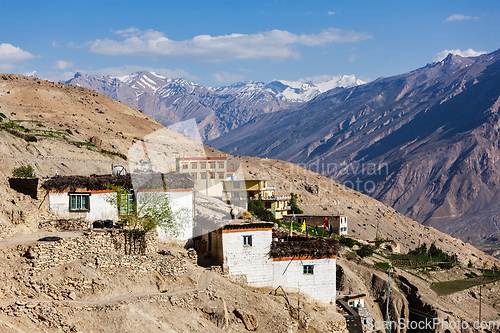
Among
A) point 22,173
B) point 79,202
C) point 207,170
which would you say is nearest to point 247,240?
point 79,202

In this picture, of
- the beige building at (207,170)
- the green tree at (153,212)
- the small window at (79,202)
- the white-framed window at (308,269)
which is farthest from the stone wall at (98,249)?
the beige building at (207,170)

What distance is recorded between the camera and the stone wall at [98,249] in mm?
18984

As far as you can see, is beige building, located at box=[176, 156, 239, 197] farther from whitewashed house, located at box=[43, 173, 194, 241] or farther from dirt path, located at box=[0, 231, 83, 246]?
dirt path, located at box=[0, 231, 83, 246]

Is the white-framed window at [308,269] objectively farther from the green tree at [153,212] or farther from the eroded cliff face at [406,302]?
the eroded cliff face at [406,302]

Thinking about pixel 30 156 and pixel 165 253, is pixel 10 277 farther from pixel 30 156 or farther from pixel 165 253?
pixel 30 156

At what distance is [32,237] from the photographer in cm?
2167

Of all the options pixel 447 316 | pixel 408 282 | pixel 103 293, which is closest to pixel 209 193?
pixel 408 282

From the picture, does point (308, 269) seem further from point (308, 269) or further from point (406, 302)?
point (406, 302)

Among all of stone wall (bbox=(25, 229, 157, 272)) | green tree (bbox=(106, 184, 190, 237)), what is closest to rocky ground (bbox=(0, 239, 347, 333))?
stone wall (bbox=(25, 229, 157, 272))

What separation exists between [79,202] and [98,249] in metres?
5.58

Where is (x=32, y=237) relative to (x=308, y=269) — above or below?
above

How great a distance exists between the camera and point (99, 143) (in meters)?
98.7

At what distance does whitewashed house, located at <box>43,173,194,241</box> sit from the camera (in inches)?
993

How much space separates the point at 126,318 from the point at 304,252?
12064mm
